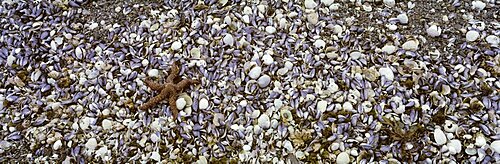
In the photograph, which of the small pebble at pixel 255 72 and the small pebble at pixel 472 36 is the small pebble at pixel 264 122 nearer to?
the small pebble at pixel 255 72

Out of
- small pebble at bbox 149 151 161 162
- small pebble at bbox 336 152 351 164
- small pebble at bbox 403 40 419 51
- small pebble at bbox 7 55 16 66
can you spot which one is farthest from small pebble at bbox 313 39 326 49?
small pebble at bbox 7 55 16 66

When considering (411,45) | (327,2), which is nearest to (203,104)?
(327,2)

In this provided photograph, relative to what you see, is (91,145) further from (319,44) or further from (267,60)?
(319,44)

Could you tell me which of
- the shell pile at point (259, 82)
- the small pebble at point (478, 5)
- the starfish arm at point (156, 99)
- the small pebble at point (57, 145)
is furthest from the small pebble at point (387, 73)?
the small pebble at point (57, 145)

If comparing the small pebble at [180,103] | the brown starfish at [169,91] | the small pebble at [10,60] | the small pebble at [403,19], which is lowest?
the small pebble at [180,103]

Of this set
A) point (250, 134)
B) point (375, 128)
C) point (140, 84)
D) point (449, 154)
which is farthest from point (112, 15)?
point (449, 154)

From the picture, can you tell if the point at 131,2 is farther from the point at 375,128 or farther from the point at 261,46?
the point at 375,128

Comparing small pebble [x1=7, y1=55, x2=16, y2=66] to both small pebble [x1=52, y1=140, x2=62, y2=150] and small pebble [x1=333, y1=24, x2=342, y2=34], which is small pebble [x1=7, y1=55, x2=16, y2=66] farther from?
small pebble [x1=333, y1=24, x2=342, y2=34]

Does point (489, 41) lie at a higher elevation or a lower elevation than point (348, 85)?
higher
